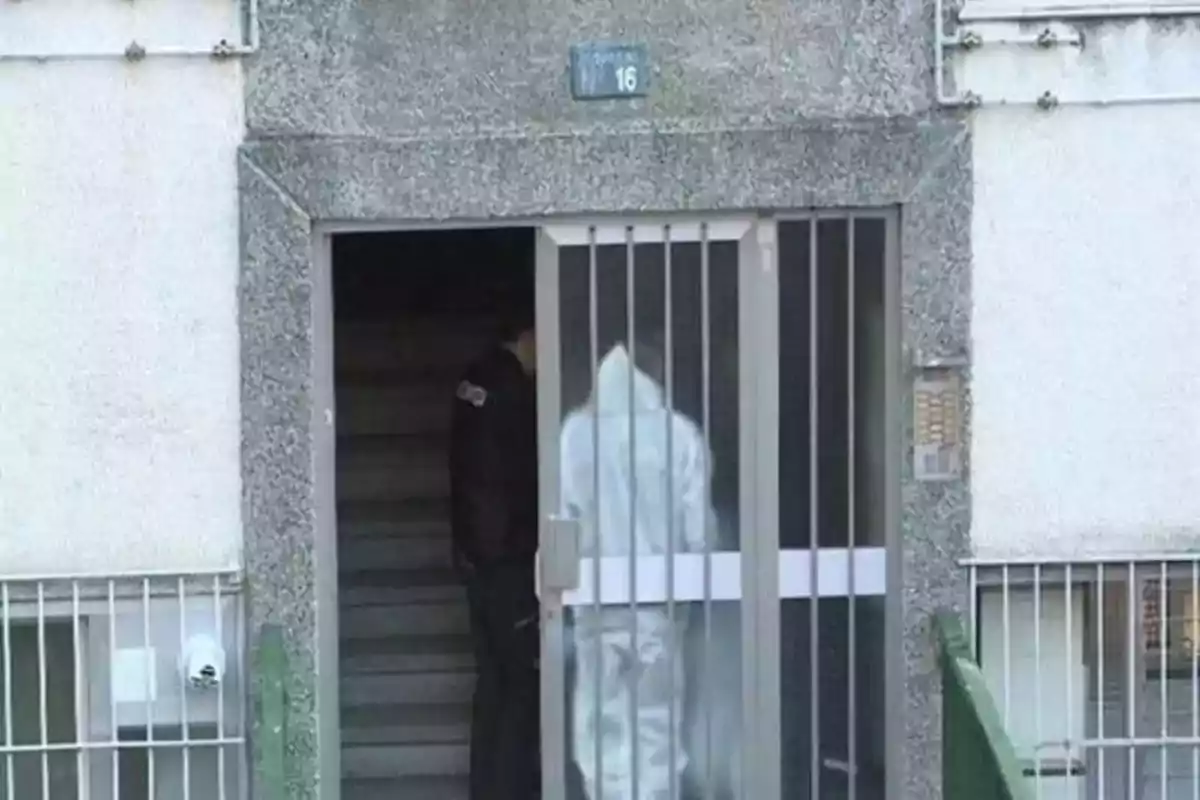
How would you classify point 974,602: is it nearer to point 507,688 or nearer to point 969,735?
point 969,735

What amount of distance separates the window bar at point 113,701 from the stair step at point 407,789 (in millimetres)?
1741

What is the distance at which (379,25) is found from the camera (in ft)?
16.3

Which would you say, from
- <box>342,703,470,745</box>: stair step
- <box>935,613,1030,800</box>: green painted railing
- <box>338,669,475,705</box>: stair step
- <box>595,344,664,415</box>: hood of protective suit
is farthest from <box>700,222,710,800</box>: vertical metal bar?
<box>338,669,475,705</box>: stair step

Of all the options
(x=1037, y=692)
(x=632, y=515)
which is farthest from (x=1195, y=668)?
(x=632, y=515)

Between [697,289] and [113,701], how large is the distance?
196 cm

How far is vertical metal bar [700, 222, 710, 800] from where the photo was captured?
5.13 m

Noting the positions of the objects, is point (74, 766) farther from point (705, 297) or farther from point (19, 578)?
point (705, 297)

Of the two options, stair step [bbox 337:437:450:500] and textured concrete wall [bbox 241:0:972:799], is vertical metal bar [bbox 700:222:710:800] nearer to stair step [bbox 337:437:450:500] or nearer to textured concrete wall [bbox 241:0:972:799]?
textured concrete wall [bbox 241:0:972:799]

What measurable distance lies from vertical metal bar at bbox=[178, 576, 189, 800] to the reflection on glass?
3.49 feet

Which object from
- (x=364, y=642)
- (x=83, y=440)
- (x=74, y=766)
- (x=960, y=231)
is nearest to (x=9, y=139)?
(x=83, y=440)

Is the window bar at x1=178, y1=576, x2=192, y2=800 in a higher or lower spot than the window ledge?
lower

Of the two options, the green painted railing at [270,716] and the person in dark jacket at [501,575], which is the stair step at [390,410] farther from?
the green painted railing at [270,716]

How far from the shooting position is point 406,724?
7.21 m

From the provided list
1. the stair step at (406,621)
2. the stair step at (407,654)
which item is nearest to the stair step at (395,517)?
the stair step at (406,621)
